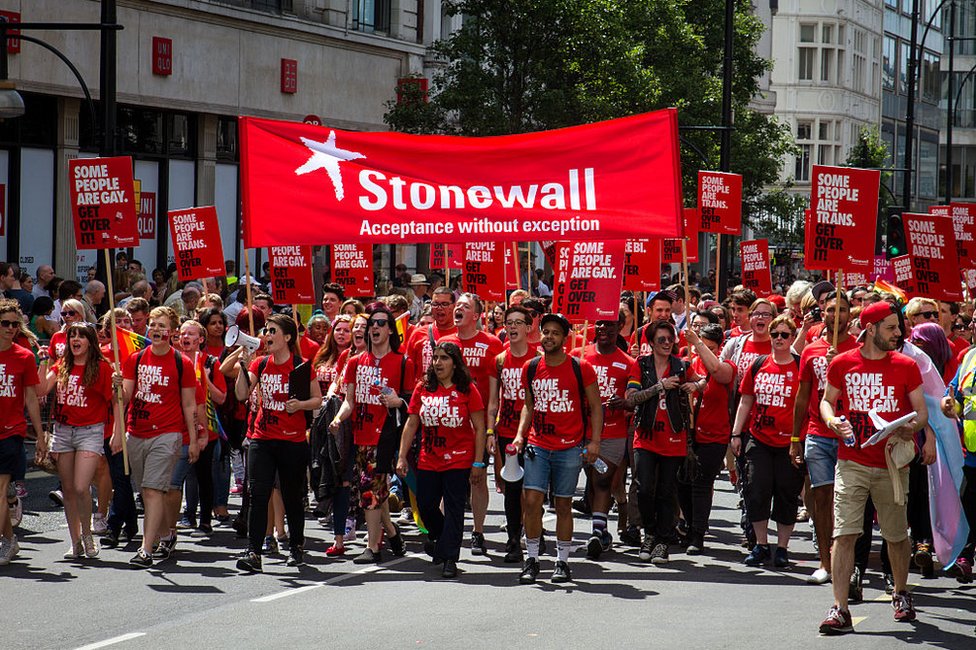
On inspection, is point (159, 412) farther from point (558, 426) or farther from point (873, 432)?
point (873, 432)

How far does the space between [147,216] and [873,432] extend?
21586 mm

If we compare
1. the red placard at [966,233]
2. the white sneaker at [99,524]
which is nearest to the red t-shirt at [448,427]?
the white sneaker at [99,524]

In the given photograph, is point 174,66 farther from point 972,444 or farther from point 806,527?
point 972,444

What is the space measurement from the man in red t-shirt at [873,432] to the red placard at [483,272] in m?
8.44

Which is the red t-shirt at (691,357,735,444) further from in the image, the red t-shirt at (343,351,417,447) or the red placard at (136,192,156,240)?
the red placard at (136,192,156,240)

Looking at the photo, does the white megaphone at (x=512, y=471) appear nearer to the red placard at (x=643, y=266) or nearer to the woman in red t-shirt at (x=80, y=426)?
the woman in red t-shirt at (x=80, y=426)

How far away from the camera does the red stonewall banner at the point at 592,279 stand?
523 inches

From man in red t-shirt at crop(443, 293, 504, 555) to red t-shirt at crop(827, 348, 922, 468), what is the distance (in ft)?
11.0

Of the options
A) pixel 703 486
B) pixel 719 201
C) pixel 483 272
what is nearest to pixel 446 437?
pixel 703 486

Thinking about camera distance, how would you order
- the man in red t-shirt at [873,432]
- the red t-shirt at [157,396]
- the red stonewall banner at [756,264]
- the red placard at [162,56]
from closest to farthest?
the man in red t-shirt at [873,432] → the red t-shirt at [157,396] → the red stonewall banner at [756,264] → the red placard at [162,56]

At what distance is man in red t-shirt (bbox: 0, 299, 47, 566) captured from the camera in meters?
11.0

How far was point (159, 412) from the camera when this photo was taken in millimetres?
11258

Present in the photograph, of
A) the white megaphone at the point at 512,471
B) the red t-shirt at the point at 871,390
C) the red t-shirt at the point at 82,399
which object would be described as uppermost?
the red t-shirt at the point at 871,390

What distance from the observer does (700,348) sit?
11.9 m
